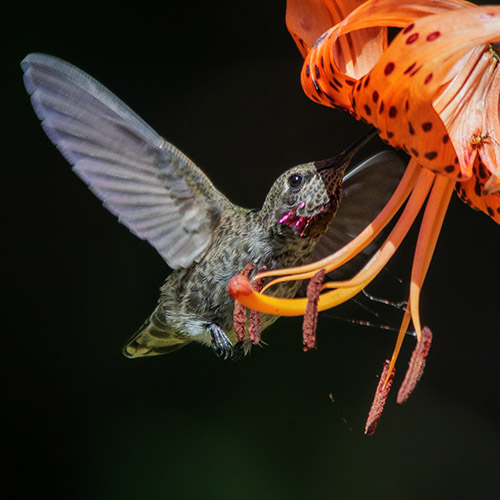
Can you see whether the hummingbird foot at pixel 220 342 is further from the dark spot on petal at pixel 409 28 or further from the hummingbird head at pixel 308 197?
the dark spot on petal at pixel 409 28

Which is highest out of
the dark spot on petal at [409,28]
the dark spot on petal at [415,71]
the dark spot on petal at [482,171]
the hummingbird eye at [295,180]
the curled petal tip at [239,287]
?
the dark spot on petal at [409,28]

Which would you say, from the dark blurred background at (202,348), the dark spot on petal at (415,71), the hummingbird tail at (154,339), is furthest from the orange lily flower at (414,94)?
the dark blurred background at (202,348)

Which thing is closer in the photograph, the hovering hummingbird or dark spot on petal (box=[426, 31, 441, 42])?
dark spot on petal (box=[426, 31, 441, 42])

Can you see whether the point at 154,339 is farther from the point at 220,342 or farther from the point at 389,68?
the point at 389,68

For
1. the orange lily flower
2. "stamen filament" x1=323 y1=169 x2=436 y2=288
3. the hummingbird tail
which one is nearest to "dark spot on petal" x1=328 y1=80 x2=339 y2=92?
the orange lily flower

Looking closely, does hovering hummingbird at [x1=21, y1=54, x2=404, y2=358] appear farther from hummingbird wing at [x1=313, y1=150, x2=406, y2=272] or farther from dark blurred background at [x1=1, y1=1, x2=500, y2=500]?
dark blurred background at [x1=1, y1=1, x2=500, y2=500]
